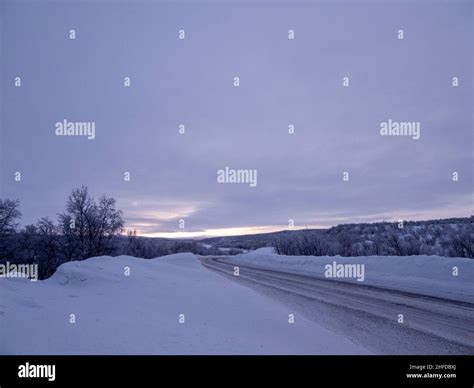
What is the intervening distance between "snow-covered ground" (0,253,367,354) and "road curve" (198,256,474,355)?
64 cm

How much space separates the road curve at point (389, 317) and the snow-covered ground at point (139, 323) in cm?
64

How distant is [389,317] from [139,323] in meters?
6.60

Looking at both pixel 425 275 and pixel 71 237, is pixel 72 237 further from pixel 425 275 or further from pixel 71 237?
pixel 425 275

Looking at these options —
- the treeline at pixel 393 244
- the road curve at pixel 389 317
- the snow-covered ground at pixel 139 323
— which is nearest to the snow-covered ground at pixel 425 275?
the road curve at pixel 389 317

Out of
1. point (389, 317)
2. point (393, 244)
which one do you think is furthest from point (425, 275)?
point (393, 244)

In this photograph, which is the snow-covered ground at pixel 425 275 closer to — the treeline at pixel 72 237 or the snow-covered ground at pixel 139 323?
the snow-covered ground at pixel 139 323

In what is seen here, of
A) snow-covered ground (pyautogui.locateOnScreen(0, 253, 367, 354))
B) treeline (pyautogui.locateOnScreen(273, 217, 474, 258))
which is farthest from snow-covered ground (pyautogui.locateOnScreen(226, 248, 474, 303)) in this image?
snow-covered ground (pyautogui.locateOnScreen(0, 253, 367, 354))

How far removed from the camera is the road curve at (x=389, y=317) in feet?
20.4

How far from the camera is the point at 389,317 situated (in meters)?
8.44

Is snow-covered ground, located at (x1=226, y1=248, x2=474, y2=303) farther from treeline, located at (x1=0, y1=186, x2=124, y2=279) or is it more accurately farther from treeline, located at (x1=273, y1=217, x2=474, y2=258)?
treeline, located at (x1=0, y1=186, x2=124, y2=279)

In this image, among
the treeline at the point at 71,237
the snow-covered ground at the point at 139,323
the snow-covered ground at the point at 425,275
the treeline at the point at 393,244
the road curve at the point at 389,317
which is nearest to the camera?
the snow-covered ground at the point at 139,323
